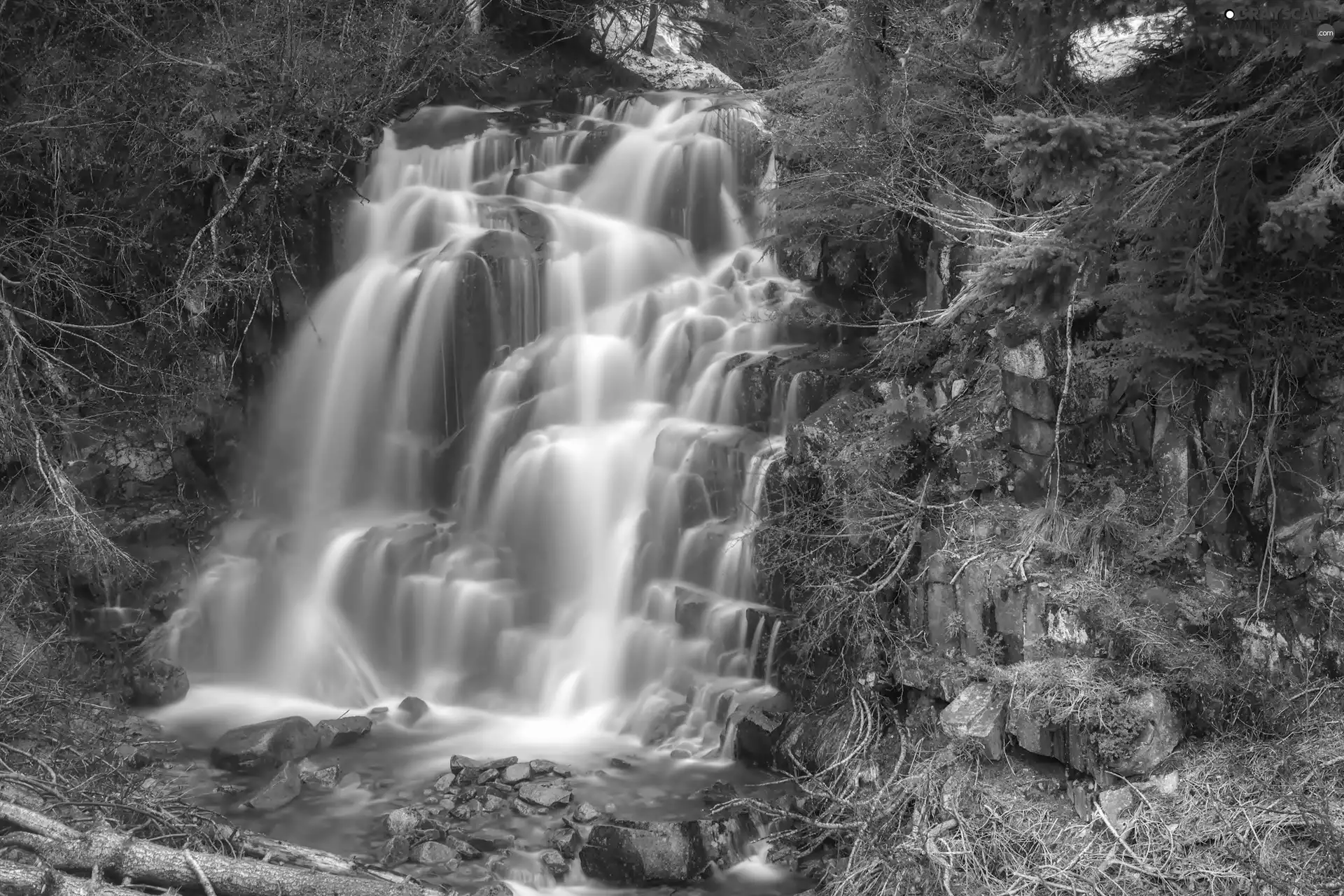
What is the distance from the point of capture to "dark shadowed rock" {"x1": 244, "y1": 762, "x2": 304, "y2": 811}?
7766 mm

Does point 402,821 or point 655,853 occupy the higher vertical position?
point 655,853

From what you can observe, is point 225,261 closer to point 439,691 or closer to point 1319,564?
point 439,691

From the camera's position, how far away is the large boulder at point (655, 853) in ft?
22.0

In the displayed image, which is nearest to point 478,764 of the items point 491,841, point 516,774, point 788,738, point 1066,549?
point 516,774

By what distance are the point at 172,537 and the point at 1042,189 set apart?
9742 millimetres

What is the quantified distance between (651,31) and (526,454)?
33.7 feet

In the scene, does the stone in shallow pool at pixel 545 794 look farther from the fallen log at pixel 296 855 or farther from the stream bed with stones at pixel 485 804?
the fallen log at pixel 296 855

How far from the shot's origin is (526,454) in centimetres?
1088

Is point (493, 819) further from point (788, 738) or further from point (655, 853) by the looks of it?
point (788, 738)

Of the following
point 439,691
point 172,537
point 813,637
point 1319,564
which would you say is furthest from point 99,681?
point 1319,564

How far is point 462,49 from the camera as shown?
1461cm

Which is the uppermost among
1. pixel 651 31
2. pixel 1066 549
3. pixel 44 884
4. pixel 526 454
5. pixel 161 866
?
pixel 651 31

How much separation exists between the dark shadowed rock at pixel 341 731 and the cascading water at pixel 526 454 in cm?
86

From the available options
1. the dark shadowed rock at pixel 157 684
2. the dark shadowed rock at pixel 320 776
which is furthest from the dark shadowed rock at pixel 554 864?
the dark shadowed rock at pixel 157 684
